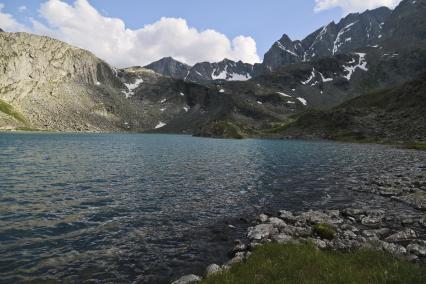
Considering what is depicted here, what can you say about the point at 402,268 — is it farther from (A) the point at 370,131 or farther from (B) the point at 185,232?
(A) the point at 370,131

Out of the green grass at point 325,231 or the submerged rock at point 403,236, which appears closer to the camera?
the submerged rock at point 403,236

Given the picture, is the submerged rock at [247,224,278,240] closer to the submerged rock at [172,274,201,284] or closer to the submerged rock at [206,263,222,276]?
the submerged rock at [206,263,222,276]

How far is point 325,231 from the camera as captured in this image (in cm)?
2195

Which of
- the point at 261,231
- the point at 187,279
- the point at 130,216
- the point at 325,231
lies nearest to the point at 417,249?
the point at 325,231

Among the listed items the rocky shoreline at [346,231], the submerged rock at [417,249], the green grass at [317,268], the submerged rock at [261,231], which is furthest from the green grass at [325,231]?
the submerged rock at [417,249]

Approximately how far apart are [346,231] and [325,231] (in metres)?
2.02

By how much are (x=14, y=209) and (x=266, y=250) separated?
919 inches

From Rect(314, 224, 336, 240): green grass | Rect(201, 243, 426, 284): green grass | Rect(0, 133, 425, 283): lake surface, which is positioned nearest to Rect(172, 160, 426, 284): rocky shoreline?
Rect(314, 224, 336, 240): green grass

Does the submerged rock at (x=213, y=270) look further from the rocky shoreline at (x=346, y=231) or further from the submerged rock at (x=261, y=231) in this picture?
the submerged rock at (x=261, y=231)

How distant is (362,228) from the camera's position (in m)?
24.2

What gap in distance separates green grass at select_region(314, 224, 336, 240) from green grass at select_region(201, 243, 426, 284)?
3731 millimetres

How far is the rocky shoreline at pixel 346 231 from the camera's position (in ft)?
61.4

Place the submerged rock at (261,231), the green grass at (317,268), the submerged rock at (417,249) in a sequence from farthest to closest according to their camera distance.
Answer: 1. the submerged rock at (261,231)
2. the submerged rock at (417,249)
3. the green grass at (317,268)

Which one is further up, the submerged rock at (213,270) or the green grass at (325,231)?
the green grass at (325,231)
